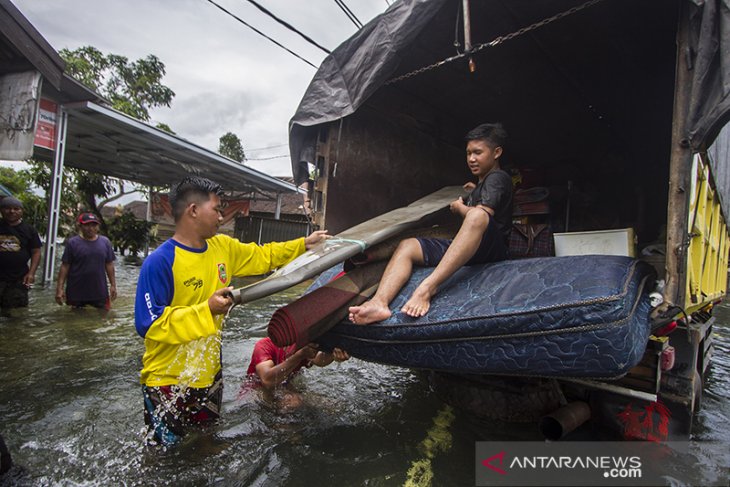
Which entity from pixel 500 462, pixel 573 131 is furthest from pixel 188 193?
pixel 573 131

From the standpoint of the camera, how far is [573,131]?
17.1 feet

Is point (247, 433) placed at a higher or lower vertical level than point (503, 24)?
lower

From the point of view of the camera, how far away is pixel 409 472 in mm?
2369

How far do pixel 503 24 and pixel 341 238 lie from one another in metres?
2.53

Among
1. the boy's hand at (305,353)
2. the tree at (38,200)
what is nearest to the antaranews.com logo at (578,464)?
the boy's hand at (305,353)

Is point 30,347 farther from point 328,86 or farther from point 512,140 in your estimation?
point 512,140

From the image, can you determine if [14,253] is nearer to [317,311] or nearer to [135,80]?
[317,311]

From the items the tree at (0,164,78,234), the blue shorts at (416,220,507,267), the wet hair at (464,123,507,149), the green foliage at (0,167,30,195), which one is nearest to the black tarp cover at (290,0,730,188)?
the wet hair at (464,123,507,149)

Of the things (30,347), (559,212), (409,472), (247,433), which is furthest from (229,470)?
(559,212)

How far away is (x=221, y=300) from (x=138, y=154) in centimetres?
1008

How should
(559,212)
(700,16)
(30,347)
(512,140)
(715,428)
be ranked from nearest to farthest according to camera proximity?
(700,16), (715,428), (30,347), (559,212), (512,140)

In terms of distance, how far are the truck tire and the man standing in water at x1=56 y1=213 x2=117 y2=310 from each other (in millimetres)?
4758

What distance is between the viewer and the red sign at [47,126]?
652 centimetres

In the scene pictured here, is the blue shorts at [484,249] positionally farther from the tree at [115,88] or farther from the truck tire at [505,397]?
the tree at [115,88]
